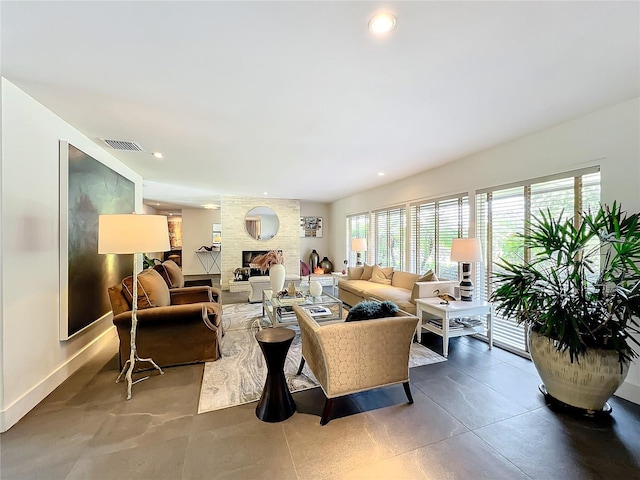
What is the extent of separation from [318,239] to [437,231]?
4.70 m

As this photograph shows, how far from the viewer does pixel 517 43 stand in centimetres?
161

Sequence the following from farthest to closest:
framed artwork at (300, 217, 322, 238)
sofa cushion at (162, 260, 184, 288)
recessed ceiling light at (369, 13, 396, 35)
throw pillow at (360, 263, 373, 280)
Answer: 1. framed artwork at (300, 217, 322, 238)
2. throw pillow at (360, 263, 373, 280)
3. sofa cushion at (162, 260, 184, 288)
4. recessed ceiling light at (369, 13, 396, 35)

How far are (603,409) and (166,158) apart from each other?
5.38 m

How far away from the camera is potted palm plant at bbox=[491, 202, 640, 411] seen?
6.61 feet

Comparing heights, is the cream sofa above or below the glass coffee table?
above

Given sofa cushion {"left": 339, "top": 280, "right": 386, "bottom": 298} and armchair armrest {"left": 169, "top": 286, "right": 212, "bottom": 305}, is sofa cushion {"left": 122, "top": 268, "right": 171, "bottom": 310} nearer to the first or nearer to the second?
armchair armrest {"left": 169, "top": 286, "right": 212, "bottom": 305}

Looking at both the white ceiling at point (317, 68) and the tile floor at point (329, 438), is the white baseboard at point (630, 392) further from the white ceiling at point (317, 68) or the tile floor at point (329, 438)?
the white ceiling at point (317, 68)

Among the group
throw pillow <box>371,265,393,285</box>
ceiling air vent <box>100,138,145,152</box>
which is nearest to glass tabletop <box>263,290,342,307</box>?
throw pillow <box>371,265,393,285</box>

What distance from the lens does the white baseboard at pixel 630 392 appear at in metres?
2.29

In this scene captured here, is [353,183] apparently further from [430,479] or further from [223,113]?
[430,479]

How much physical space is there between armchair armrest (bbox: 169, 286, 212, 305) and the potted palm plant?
369 cm

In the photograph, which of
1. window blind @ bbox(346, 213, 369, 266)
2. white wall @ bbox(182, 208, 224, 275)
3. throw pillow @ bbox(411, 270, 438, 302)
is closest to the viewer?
throw pillow @ bbox(411, 270, 438, 302)

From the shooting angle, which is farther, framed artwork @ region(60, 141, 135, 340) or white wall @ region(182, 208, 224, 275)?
white wall @ region(182, 208, 224, 275)

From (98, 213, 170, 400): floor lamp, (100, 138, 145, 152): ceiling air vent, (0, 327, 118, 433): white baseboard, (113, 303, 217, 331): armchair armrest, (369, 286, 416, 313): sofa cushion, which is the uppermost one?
(100, 138, 145, 152): ceiling air vent
